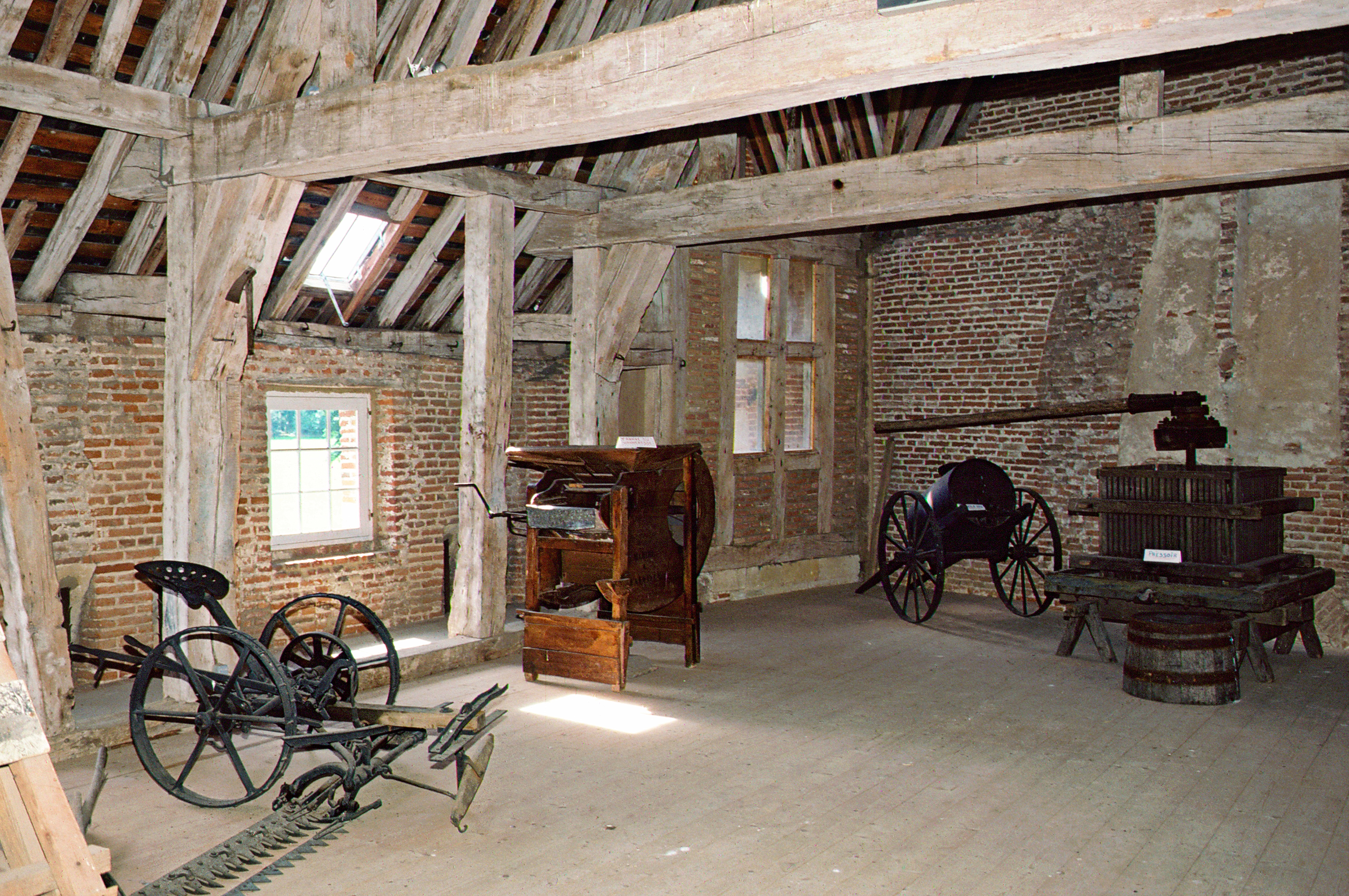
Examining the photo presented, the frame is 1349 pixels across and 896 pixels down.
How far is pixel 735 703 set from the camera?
630 centimetres

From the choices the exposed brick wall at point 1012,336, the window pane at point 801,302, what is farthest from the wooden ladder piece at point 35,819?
the exposed brick wall at point 1012,336

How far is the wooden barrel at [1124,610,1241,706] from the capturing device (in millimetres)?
6203

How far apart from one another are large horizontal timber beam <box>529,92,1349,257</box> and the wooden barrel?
7.86ft

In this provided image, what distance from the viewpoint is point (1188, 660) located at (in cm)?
622

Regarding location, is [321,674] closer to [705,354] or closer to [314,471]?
[314,471]

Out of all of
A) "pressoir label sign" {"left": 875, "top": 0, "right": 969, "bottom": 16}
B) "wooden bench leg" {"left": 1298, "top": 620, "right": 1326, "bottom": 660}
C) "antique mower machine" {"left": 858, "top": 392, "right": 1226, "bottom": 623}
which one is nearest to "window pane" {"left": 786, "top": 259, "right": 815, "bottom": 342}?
"antique mower machine" {"left": 858, "top": 392, "right": 1226, "bottom": 623}

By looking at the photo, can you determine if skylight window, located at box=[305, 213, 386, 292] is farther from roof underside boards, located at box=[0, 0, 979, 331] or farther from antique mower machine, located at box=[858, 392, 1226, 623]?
antique mower machine, located at box=[858, 392, 1226, 623]

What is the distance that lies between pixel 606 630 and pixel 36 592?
9.61 ft

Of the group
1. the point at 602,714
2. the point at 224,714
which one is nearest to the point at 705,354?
the point at 602,714

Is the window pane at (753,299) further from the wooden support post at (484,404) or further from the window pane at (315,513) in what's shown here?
the window pane at (315,513)

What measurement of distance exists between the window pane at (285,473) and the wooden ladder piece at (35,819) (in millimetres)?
5056

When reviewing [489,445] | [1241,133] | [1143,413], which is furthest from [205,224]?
[1143,413]

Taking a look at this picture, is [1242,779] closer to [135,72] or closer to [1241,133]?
[1241,133]

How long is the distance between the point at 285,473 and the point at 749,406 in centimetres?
401
